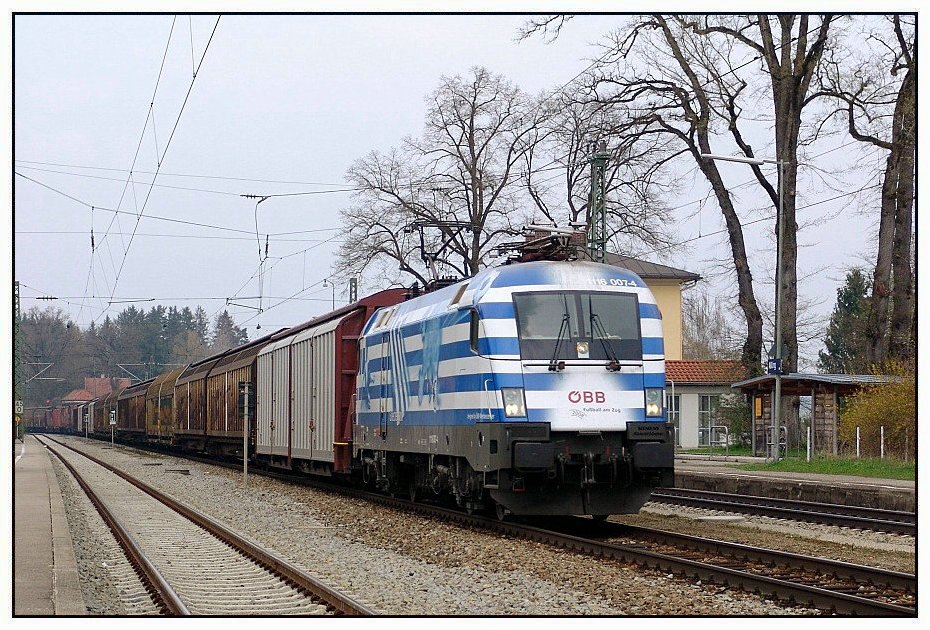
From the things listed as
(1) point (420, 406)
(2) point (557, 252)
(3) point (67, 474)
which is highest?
(2) point (557, 252)

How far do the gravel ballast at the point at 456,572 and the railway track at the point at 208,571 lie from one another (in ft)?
1.16

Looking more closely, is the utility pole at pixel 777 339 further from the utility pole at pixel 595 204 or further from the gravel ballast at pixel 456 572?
the gravel ballast at pixel 456 572

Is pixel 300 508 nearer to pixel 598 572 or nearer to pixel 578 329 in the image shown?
pixel 578 329

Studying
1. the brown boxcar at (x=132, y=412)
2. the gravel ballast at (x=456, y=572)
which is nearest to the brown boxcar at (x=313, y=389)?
the gravel ballast at (x=456, y=572)

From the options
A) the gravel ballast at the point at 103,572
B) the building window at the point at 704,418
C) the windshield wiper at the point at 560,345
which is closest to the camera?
the gravel ballast at the point at 103,572

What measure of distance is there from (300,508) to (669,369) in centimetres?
3245

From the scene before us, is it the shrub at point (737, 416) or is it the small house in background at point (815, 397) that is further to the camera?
the shrub at point (737, 416)

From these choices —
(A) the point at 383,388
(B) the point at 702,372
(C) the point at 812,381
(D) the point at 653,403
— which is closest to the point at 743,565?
(D) the point at 653,403

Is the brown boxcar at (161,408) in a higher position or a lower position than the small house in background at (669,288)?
lower

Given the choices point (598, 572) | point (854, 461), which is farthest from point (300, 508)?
point (854, 461)

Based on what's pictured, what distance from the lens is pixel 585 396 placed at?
1445cm

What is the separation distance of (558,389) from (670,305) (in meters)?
53.6

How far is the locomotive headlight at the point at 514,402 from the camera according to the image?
14242 mm

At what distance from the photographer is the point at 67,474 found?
34531mm
